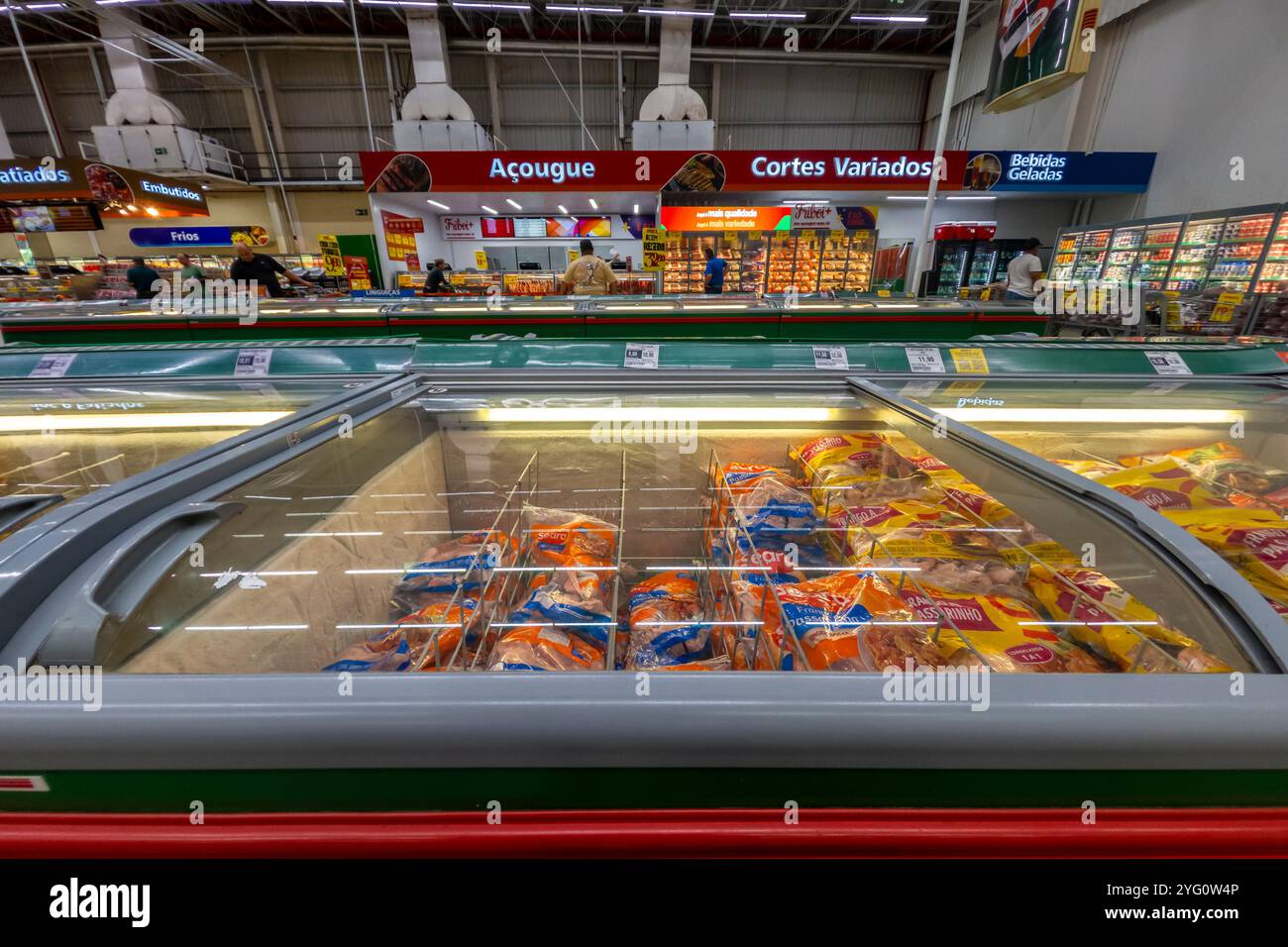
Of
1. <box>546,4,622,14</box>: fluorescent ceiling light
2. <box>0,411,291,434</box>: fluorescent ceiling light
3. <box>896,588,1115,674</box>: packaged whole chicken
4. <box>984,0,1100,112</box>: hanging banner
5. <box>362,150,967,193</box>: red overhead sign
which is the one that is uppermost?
<box>546,4,622,14</box>: fluorescent ceiling light

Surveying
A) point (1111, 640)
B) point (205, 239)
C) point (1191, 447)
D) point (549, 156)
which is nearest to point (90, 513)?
point (1111, 640)

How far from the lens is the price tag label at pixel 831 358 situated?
1.97 metres

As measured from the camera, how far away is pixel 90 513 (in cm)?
83

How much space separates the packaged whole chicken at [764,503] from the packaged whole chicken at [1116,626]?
1.85 feet

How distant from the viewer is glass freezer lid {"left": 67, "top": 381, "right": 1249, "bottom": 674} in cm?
101

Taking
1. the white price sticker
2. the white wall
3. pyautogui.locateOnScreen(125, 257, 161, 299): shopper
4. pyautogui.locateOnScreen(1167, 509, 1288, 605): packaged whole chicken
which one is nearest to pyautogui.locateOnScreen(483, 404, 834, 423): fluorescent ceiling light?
pyautogui.locateOnScreen(1167, 509, 1288, 605): packaged whole chicken

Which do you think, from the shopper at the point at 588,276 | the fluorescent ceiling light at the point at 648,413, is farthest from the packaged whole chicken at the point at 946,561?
the shopper at the point at 588,276

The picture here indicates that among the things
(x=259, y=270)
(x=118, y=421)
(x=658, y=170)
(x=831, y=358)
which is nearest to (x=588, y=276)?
(x=658, y=170)

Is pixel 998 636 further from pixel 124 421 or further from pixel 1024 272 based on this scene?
pixel 1024 272

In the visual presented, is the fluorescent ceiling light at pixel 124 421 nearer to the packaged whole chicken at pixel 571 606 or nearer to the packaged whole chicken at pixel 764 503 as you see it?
the packaged whole chicken at pixel 571 606

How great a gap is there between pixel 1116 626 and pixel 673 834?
993mm

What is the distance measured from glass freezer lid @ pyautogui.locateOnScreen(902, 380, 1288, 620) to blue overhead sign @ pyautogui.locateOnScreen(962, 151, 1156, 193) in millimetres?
8415

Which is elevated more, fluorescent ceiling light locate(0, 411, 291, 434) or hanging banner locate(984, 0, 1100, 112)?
hanging banner locate(984, 0, 1100, 112)

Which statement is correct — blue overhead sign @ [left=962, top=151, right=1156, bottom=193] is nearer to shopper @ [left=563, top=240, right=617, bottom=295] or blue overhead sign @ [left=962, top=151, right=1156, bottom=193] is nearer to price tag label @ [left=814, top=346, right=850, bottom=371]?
shopper @ [left=563, top=240, right=617, bottom=295]
